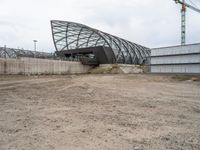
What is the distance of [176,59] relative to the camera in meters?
25.9

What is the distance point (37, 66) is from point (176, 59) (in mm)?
22838

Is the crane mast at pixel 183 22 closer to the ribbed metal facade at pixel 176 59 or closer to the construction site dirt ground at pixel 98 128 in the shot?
the ribbed metal facade at pixel 176 59

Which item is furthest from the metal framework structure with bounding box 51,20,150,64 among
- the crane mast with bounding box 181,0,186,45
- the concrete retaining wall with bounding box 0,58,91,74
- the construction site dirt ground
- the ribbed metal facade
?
the construction site dirt ground

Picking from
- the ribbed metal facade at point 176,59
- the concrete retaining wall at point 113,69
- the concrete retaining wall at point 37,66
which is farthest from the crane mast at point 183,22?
the concrete retaining wall at point 37,66


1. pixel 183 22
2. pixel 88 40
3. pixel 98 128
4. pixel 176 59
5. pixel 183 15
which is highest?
pixel 183 15

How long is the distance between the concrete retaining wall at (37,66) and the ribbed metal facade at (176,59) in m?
17.9

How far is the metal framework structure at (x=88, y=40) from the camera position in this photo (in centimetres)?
4675

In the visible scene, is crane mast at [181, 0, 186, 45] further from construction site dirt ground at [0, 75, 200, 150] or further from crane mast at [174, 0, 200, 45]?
construction site dirt ground at [0, 75, 200, 150]

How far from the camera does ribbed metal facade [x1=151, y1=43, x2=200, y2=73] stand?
24.2 meters

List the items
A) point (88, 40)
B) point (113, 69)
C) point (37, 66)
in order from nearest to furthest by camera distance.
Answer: point (37, 66)
point (113, 69)
point (88, 40)

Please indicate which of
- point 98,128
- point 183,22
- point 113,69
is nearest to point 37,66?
point 113,69

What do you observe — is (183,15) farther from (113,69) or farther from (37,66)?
(37,66)

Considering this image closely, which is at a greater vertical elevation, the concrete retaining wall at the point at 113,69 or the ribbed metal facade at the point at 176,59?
the ribbed metal facade at the point at 176,59

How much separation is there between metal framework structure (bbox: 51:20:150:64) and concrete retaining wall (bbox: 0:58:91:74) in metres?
10.4
